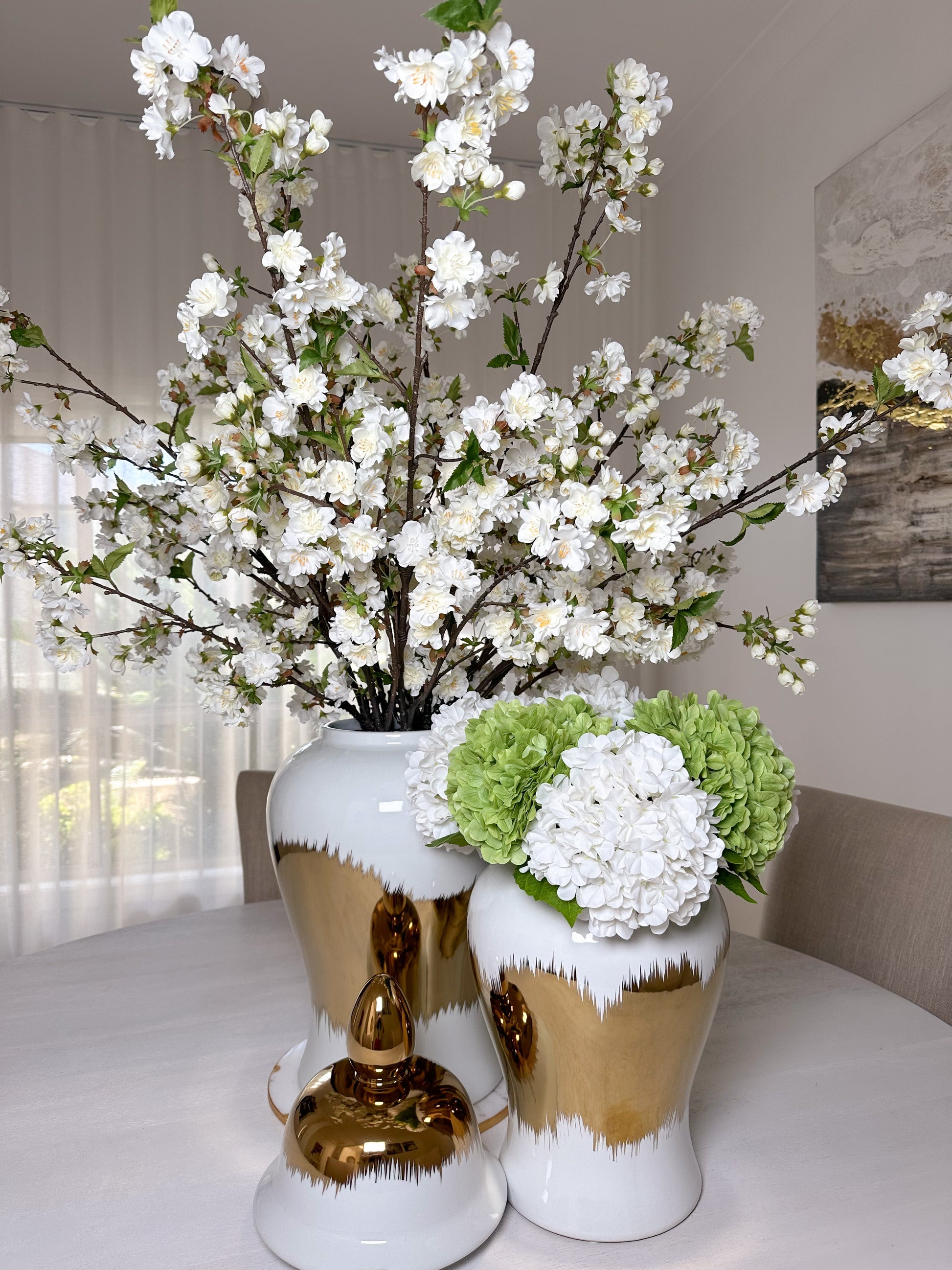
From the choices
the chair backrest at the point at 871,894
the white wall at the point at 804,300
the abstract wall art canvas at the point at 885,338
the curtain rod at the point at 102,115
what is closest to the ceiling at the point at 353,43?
the curtain rod at the point at 102,115

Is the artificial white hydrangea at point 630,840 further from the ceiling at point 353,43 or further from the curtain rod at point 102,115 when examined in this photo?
the curtain rod at point 102,115

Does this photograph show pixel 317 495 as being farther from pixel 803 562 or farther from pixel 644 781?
pixel 803 562

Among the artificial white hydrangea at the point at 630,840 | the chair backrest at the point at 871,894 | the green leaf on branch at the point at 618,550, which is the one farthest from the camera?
the chair backrest at the point at 871,894

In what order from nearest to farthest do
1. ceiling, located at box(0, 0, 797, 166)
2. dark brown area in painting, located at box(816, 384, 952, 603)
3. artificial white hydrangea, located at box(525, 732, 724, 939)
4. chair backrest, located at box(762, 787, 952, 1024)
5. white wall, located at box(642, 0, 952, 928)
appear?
1. artificial white hydrangea, located at box(525, 732, 724, 939)
2. chair backrest, located at box(762, 787, 952, 1024)
3. dark brown area in painting, located at box(816, 384, 952, 603)
4. white wall, located at box(642, 0, 952, 928)
5. ceiling, located at box(0, 0, 797, 166)

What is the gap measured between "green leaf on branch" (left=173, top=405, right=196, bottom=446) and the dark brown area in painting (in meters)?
1.71

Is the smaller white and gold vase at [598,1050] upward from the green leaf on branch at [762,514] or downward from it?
downward

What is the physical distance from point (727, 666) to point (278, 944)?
2.13m

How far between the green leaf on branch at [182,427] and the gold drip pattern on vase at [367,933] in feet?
1.04

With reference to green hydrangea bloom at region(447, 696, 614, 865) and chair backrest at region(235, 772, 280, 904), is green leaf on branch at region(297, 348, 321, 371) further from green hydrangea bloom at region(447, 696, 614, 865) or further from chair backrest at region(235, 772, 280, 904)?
chair backrest at region(235, 772, 280, 904)

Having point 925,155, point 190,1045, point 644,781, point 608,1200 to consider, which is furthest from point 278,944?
point 925,155

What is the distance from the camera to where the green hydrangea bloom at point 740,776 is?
0.59 metres

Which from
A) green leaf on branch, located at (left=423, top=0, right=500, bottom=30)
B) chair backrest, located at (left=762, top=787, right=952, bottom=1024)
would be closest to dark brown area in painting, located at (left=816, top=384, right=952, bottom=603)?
chair backrest, located at (left=762, top=787, right=952, bottom=1024)

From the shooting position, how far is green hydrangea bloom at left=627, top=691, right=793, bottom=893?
59 centimetres

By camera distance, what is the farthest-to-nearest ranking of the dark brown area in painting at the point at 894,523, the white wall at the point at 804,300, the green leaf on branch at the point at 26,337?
the white wall at the point at 804,300
the dark brown area in painting at the point at 894,523
the green leaf on branch at the point at 26,337
